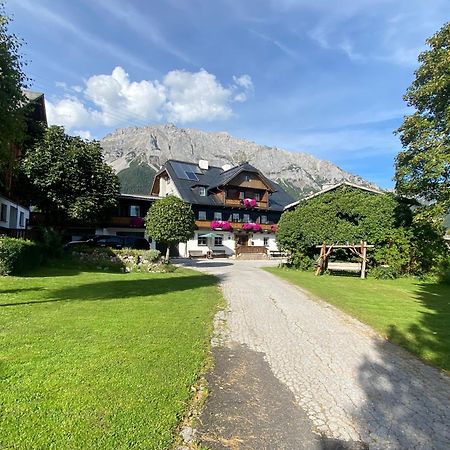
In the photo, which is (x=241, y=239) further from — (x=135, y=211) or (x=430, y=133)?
(x=430, y=133)

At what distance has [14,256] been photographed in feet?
48.2

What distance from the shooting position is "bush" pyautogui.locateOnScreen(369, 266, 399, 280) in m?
22.3

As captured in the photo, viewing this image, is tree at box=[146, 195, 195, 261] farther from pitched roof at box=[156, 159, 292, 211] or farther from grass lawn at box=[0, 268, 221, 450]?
pitched roof at box=[156, 159, 292, 211]

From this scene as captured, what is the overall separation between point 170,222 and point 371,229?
14.0 m

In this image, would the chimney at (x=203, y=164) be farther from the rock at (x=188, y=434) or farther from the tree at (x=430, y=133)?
the rock at (x=188, y=434)

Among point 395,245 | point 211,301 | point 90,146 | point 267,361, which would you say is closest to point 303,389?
A: point 267,361

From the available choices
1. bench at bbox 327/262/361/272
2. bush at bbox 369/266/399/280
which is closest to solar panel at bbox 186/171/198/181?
bench at bbox 327/262/361/272

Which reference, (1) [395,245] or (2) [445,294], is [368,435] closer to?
(2) [445,294]

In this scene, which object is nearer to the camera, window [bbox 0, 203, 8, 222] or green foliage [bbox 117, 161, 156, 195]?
window [bbox 0, 203, 8, 222]

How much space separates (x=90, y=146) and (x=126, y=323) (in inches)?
855

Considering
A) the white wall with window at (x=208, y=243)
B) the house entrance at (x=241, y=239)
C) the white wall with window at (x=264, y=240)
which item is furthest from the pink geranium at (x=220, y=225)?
the white wall with window at (x=264, y=240)

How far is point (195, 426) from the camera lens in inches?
155

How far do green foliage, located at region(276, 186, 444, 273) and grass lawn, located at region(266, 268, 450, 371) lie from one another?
12.4 ft

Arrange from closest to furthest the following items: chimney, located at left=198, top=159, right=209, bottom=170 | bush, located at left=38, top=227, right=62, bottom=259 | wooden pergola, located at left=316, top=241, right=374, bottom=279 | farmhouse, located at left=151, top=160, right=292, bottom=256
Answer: bush, located at left=38, top=227, right=62, bottom=259
wooden pergola, located at left=316, top=241, right=374, bottom=279
farmhouse, located at left=151, top=160, right=292, bottom=256
chimney, located at left=198, top=159, right=209, bottom=170
